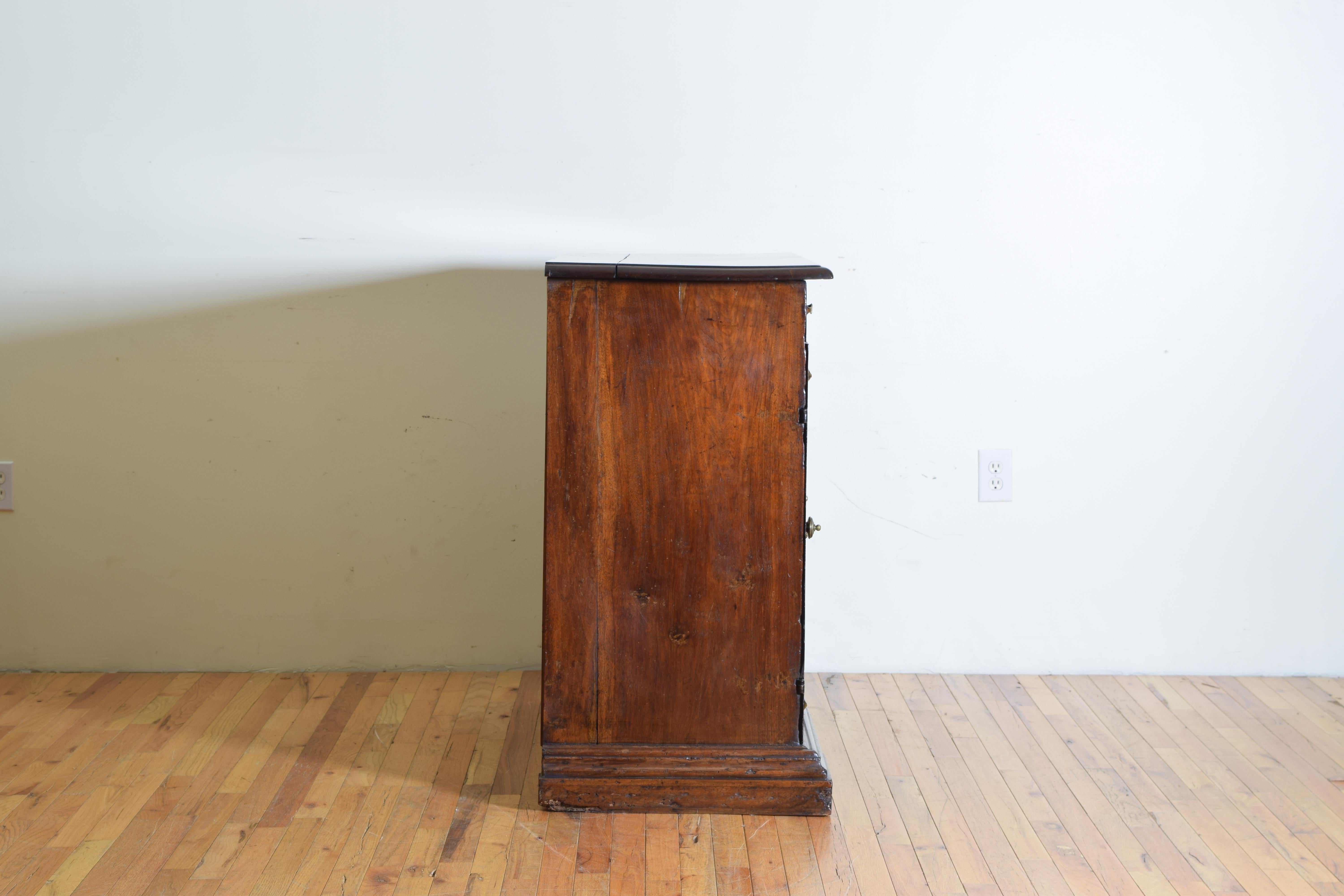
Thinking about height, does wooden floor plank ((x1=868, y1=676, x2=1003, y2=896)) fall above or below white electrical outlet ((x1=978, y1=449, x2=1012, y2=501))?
below

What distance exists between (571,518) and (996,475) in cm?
99

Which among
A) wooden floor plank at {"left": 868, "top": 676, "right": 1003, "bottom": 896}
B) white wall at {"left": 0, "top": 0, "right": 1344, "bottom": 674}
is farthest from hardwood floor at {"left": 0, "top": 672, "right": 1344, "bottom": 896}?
white wall at {"left": 0, "top": 0, "right": 1344, "bottom": 674}

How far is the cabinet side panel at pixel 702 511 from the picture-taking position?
1.40 meters

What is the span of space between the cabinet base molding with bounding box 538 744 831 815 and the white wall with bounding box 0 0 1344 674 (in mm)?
608

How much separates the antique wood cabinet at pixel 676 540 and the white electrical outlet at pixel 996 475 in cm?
68

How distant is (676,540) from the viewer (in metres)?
1.43

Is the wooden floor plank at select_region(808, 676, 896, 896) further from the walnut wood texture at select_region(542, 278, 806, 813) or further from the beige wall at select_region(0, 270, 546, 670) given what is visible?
the beige wall at select_region(0, 270, 546, 670)

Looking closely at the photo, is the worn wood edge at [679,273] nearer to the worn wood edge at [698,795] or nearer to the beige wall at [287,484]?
the beige wall at [287,484]

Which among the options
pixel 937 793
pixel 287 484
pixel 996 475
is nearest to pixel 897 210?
pixel 996 475

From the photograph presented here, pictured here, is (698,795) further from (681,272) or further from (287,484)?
(287,484)

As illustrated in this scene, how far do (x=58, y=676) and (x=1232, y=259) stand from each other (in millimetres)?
2517

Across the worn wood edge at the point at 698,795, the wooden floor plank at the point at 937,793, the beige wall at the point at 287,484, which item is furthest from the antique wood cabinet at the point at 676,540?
the beige wall at the point at 287,484

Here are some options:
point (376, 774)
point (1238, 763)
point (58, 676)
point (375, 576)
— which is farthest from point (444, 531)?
point (1238, 763)

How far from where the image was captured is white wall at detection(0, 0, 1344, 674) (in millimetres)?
1865
